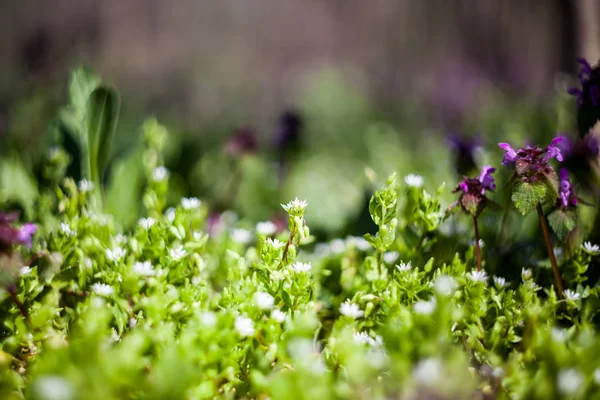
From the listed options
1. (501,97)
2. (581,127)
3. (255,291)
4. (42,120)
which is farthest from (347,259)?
(501,97)

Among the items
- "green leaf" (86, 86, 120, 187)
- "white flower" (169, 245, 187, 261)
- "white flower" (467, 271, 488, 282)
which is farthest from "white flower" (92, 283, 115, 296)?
"white flower" (467, 271, 488, 282)

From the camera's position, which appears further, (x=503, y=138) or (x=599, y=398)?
(x=503, y=138)

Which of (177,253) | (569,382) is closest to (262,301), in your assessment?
(177,253)

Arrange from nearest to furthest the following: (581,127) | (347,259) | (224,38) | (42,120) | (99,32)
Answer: (581,127)
(347,259)
(42,120)
(99,32)
(224,38)

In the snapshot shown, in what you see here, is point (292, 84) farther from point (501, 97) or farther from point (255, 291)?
point (255, 291)

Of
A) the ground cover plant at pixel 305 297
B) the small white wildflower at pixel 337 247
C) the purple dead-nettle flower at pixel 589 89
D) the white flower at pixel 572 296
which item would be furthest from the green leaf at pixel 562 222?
the small white wildflower at pixel 337 247

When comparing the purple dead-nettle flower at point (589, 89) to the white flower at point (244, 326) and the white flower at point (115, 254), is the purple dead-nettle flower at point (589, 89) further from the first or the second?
the white flower at point (115, 254)

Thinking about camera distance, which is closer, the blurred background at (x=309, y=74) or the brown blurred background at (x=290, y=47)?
the blurred background at (x=309, y=74)
